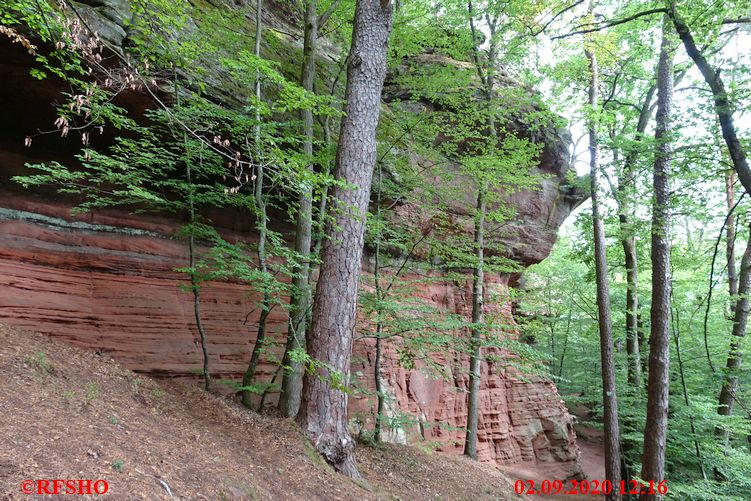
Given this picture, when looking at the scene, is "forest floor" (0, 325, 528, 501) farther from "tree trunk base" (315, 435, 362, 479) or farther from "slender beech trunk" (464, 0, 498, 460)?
"slender beech trunk" (464, 0, 498, 460)

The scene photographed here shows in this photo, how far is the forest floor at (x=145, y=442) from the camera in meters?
3.24

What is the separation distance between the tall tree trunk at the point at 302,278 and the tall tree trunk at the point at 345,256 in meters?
0.83

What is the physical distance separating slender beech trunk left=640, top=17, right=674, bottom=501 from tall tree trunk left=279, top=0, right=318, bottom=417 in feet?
20.9

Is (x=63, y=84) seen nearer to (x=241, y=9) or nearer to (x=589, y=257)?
(x=241, y=9)

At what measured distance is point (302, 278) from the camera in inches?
288

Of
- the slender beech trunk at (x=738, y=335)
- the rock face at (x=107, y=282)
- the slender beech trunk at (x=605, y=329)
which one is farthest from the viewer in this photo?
the slender beech trunk at (x=738, y=335)

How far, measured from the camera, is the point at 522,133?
50.1 feet

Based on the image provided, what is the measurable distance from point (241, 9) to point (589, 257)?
11.3 m

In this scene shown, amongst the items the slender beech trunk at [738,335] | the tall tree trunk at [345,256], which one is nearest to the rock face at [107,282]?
the tall tree trunk at [345,256]

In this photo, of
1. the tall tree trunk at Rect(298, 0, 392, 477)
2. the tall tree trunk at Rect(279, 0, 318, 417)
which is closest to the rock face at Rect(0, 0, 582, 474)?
the tall tree trunk at Rect(279, 0, 318, 417)

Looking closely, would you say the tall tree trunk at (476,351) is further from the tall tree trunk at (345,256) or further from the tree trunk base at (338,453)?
the tree trunk base at (338,453)

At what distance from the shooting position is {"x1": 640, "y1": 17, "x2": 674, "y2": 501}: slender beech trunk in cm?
779

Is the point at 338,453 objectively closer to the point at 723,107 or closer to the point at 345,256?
the point at 345,256

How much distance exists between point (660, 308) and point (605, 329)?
3005 mm
